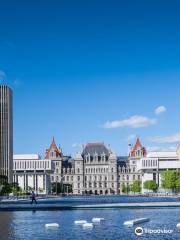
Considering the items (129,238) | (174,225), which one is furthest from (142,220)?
(129,238)

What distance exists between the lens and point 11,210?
6962 cm

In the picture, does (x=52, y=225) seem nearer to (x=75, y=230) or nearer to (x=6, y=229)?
(x=6, y=229)

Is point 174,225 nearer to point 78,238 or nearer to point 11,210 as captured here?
point 78,238

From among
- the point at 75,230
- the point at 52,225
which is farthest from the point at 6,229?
the point at 75,230

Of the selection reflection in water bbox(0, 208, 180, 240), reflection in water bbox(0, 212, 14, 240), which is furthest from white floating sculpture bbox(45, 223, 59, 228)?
reflection in water bbox(0, 212, 14, 240)

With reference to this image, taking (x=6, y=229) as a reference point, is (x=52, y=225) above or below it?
above

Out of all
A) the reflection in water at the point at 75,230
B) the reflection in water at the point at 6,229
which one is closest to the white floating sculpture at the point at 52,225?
the reflection in water at the point at 75,230

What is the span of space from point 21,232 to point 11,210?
93.8 feet

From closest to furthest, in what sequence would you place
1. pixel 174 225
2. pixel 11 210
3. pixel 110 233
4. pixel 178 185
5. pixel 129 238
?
1. pixel 129 238
2. pixel 110 233
3. pixel 174 225
4. pixel 11 210
5. pixel 178 185

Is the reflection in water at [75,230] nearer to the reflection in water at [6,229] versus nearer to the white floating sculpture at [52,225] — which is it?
the reflection in water at [6,229]

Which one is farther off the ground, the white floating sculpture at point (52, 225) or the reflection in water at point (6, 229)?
the white floating sculpture at point (52, 225)

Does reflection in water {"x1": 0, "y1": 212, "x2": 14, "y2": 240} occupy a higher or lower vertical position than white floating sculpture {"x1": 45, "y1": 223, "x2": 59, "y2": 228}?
lower

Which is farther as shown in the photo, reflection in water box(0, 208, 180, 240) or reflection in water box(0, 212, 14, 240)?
reflection in water box(0, 212, 14, 240)

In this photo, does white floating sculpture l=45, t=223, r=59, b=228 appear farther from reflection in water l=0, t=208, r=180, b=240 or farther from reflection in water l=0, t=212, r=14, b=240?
reflection in water l=0, t=212, r=14, b=240
